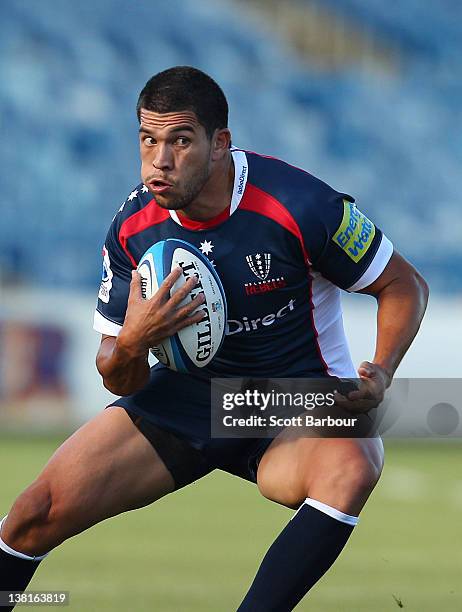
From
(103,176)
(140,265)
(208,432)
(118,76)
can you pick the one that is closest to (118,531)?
(208,432)

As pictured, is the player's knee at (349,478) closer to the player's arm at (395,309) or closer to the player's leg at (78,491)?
the player's arm at (395,309)

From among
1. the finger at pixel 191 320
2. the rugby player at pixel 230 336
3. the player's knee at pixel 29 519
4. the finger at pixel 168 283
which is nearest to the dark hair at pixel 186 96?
the rugby player at pixel 230 336

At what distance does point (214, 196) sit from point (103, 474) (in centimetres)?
106

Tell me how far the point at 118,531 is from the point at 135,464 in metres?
3.08

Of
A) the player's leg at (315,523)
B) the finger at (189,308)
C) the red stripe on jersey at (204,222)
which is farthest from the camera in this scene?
the red stripe on jersey at (204,222)

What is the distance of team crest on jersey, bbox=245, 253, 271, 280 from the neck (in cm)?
21

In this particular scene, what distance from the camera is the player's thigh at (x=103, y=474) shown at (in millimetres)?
4426

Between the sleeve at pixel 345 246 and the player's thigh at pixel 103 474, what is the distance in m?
0.92

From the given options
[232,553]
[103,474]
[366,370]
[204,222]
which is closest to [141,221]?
[204,222]

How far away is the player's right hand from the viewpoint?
4168 millimetres

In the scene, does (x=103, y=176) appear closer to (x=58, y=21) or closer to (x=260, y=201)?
(x=58, y=21)

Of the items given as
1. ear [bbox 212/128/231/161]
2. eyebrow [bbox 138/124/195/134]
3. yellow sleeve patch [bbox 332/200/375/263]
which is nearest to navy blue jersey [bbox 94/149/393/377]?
yellow sleeve patch [bbox 332/200/375/263]

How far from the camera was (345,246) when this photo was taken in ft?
14.4

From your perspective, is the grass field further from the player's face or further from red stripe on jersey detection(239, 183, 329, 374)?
the player's face
